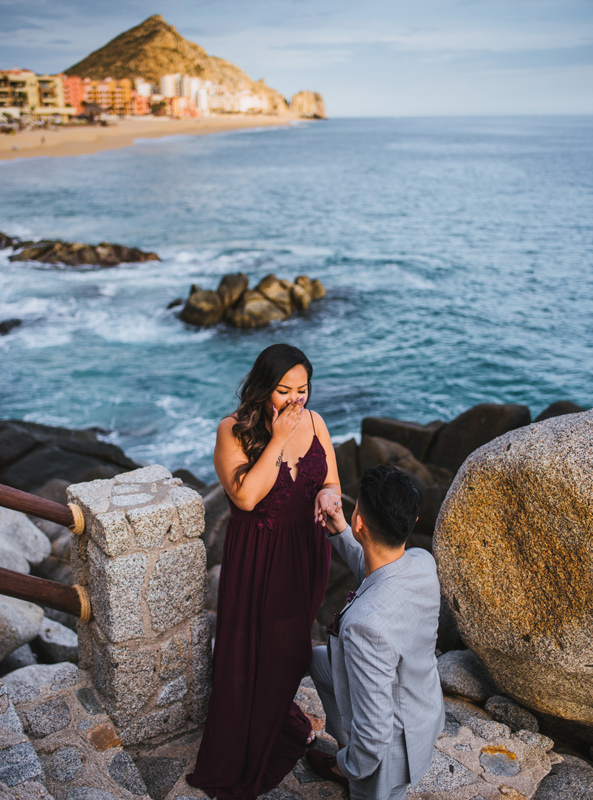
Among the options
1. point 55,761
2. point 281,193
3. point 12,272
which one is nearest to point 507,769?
point 55,761

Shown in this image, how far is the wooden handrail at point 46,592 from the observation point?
9.79ft

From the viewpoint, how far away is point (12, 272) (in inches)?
1024

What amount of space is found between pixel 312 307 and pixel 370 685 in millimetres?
20699

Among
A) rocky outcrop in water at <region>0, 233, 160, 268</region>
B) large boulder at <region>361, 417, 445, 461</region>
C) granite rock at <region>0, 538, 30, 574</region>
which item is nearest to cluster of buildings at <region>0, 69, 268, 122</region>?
rocky outcrop in water at <region>0, 233, 160, 268</region>

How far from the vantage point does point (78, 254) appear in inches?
1111

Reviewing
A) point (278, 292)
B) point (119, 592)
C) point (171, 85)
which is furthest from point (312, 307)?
point (171, 85)

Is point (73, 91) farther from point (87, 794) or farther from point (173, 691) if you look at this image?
point (87, 794)

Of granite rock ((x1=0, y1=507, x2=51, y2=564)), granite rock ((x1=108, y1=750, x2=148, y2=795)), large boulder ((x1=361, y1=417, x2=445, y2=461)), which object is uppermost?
granite rock ((x1=108, y1=750, x2=148, y2=795))

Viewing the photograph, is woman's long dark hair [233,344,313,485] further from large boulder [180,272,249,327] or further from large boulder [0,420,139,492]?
large boulder [180,272,249,327]

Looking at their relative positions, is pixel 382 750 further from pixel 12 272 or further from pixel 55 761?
pixel 12 272

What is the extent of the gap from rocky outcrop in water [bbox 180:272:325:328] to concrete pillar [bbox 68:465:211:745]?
1724cm

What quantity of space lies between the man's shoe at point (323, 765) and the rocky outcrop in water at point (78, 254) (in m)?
27.2

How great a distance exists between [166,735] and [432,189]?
197ft

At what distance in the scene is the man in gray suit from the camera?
2.36 metres
